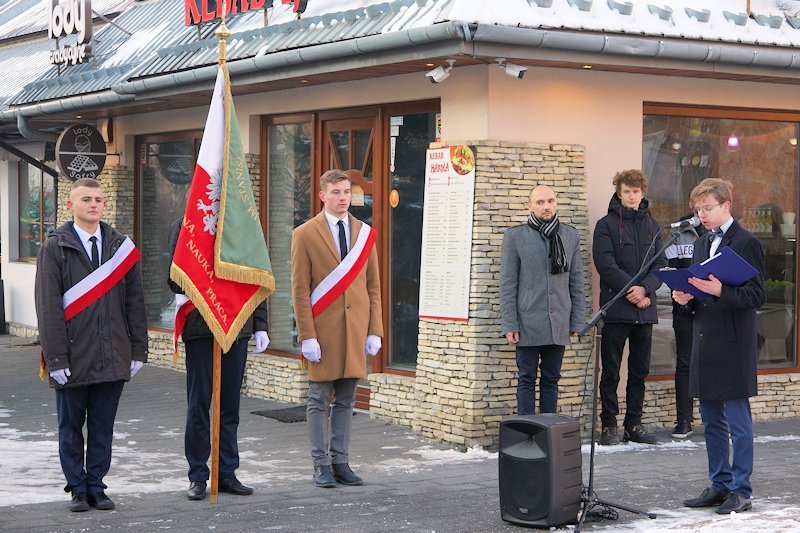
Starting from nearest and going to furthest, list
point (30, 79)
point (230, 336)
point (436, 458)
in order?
point (230, 336)
point (436, 458)
point (30, 79)

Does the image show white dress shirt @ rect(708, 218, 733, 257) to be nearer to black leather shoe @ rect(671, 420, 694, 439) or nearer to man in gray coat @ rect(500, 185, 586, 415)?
man in gray coat @ rect(500, 185, 586, 415)

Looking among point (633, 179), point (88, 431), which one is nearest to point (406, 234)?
point (633, 179)

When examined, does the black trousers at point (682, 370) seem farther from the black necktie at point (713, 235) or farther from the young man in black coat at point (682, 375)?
the black necktie at point (713, 235)

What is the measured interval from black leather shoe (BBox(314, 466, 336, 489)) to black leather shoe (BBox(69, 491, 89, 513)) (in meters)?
1.54

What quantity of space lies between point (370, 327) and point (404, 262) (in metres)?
2.87

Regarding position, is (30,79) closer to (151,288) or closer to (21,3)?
(151,288)

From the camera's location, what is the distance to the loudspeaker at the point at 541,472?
7395 mm

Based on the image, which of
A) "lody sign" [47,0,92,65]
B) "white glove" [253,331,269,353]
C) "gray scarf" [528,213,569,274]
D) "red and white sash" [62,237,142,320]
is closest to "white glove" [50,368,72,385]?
"red and white sash" [62,237,142,320]

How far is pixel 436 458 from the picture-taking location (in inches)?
391

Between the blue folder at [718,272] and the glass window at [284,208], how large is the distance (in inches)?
229

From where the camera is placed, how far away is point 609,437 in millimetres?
10539

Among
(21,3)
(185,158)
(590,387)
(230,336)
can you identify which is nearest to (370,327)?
(230,336)

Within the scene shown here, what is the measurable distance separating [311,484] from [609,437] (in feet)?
9.44

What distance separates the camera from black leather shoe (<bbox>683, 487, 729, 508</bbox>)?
26.3 ft
